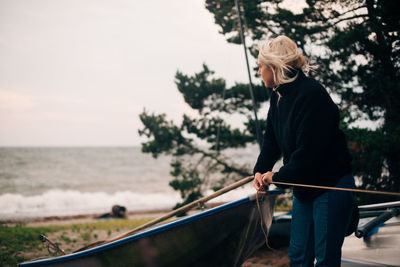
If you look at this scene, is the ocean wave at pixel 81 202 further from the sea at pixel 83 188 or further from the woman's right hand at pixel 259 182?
the woman's right hand at pixel 259 182

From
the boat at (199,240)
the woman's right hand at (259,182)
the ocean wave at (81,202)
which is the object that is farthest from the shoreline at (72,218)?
the woman's right hand at (259,182)

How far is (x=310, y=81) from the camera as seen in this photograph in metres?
1.67

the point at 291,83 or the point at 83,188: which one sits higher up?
the point at 291,83

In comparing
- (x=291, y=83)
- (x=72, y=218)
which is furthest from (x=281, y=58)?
(x=72, y=218)

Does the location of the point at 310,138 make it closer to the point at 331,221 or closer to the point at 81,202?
the point at 331,221

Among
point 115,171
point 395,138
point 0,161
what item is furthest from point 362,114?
point 0,161

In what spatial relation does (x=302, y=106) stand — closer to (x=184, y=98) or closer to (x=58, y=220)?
(x=184, y=98)

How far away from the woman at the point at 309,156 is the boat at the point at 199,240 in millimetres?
500

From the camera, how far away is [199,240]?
2332mm

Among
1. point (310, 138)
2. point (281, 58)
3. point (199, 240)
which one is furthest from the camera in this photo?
point (199, 240)

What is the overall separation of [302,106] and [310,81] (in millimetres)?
166

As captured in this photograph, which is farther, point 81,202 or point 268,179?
point 81,202

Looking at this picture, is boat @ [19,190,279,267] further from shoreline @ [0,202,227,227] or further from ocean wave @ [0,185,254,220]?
ocean wave @ [0,185,254,220]

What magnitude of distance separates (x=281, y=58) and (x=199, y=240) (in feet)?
4.68
